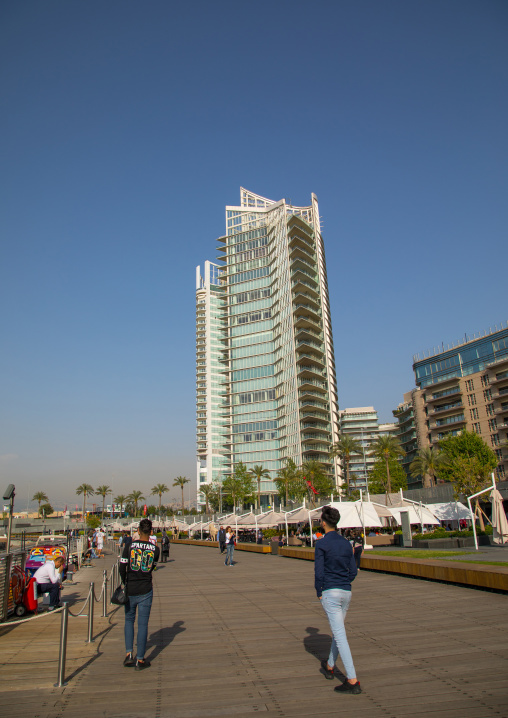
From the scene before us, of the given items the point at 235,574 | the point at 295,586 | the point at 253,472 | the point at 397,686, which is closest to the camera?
the point at 397,686

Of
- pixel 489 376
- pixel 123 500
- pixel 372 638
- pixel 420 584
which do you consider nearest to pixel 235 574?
pixel 420 584

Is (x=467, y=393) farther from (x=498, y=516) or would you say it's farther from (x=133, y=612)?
(x=133, y=612)

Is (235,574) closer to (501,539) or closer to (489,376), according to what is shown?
(501,539)

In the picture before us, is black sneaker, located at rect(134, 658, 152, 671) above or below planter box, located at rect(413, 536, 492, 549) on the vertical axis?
above

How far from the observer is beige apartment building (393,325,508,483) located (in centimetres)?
8219

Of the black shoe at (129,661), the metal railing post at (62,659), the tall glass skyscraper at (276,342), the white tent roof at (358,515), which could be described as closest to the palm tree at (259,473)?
the tall glass skyscraper at (276,342)

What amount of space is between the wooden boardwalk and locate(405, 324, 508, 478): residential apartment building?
7655 cm

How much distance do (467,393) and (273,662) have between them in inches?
3599

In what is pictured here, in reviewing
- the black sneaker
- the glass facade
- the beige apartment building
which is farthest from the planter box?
the glass facade

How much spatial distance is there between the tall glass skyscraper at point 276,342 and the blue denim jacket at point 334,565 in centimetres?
8987

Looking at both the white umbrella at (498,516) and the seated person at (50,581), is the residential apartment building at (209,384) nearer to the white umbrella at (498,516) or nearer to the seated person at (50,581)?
the white umbrella at (498,516)

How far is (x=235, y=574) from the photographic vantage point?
19.5 metres

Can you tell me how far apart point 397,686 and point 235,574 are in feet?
49.4

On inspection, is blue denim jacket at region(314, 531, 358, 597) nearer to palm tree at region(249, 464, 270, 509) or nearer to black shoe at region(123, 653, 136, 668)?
black shoe at region(123, 653, 136, 668)
